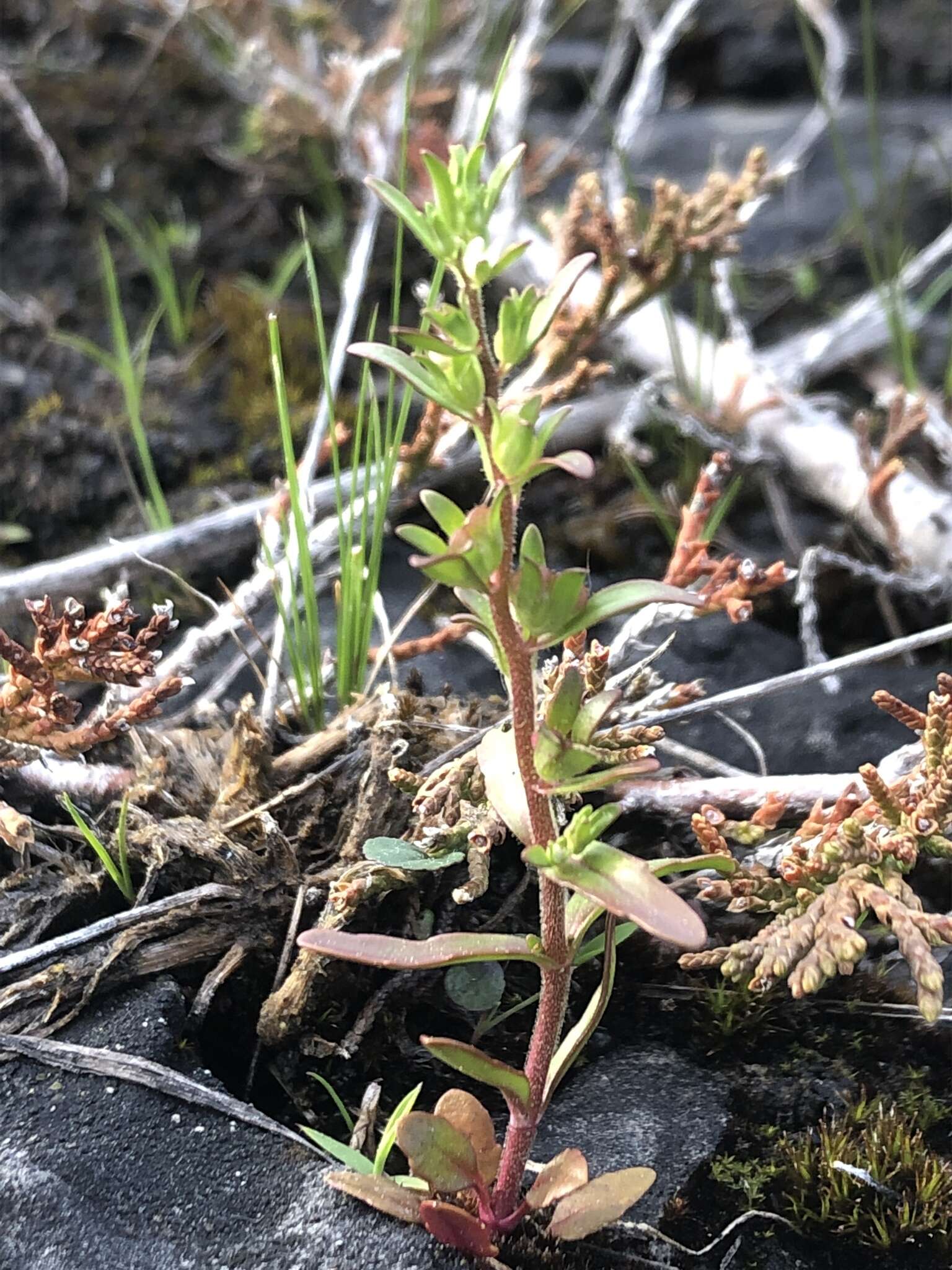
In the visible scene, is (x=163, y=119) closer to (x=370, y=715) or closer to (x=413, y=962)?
(x=370, y=715)

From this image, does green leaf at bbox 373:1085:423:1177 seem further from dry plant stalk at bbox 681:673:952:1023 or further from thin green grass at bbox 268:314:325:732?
thin green grass at bbox 268:314:325:732

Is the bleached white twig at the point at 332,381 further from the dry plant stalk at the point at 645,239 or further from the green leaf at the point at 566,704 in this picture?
the green leaf at the point at 566,704

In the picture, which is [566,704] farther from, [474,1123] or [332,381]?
Result: [332,381]

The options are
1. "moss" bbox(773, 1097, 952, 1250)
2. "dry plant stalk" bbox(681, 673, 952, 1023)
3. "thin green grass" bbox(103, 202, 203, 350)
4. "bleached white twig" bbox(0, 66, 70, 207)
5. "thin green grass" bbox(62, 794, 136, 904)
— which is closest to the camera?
"dry plant stalk" bbox(681, 673, 952, 1023)

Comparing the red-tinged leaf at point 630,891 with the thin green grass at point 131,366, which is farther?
the thin green grass at point 131,366

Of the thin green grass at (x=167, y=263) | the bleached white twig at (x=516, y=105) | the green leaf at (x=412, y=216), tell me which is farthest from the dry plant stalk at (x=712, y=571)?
the thin green grass at (x=167, y=263)

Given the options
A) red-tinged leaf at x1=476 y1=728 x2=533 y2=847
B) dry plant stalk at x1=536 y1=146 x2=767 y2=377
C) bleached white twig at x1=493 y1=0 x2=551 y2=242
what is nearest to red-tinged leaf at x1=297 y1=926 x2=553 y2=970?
red-tinged leaf at x1=476 y1=728 x2=533 y2=847

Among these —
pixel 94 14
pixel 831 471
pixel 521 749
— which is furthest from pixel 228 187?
pixel 521 749
